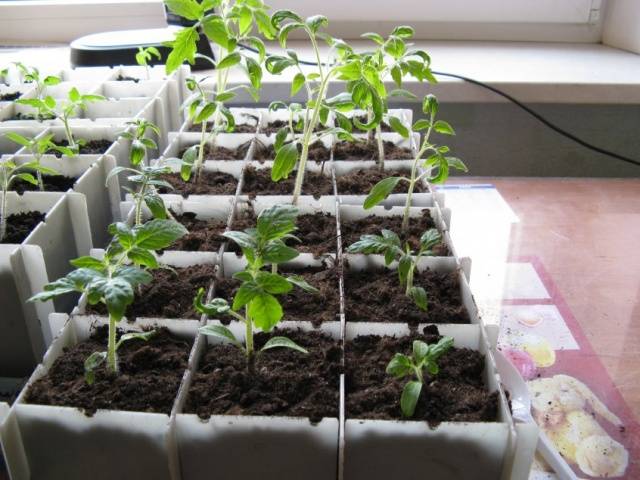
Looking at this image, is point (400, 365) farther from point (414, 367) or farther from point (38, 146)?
point (38, 146)

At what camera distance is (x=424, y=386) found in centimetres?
77

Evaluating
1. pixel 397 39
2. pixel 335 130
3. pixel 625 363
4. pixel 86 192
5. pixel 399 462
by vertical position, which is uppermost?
pixel 397 39

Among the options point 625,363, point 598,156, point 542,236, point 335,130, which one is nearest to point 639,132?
point 598,156

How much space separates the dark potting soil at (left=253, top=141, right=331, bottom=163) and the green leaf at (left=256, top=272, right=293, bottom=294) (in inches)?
26.0

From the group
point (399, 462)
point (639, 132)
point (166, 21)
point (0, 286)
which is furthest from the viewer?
point (166, 21)

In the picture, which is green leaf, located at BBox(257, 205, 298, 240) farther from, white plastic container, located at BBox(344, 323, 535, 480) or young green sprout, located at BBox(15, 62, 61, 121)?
young green sprout, located at BBox(15, 62, 61, 121)

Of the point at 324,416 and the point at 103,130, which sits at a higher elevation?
the point at 103,130

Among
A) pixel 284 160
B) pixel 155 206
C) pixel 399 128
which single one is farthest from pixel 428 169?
pixel 155 206

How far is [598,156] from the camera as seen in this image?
1.99 m

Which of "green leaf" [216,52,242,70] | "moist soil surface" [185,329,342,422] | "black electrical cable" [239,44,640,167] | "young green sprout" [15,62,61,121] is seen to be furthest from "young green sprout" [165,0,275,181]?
"black electrical cable" [239,44,640,167]

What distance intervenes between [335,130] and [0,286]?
603mm

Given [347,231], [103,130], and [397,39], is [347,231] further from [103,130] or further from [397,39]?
[103,130]

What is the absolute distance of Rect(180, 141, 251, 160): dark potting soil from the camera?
4.64 feet

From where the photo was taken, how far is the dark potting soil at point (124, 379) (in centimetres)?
74
